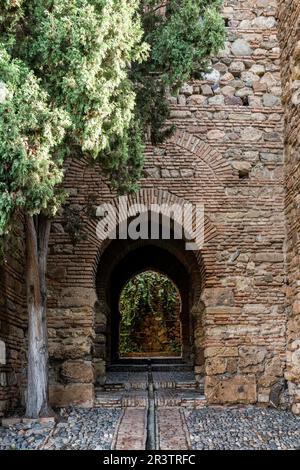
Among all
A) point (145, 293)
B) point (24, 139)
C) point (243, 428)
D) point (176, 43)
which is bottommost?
point (243, 428)

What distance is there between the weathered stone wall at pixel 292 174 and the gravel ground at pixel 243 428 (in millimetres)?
537

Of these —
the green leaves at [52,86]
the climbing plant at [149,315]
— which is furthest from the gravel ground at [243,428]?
the climbing plant at [149,315]

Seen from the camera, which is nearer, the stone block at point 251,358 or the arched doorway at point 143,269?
the stone block at point 251,358

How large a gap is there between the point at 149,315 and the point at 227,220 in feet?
35.6

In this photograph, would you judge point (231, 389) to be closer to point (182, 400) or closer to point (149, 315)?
point (182, 400)

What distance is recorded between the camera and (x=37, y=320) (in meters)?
6.67

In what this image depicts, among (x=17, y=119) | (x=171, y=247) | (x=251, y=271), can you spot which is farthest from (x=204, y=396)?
(x=17, y=119)

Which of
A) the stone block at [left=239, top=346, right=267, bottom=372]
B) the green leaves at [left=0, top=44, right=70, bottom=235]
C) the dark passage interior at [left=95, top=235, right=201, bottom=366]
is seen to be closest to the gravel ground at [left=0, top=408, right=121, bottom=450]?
the stone block at [left=239, top=346, right=267, bottom=372]

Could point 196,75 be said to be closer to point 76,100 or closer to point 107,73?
point 107,73

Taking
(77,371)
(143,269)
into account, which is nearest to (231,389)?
(77,371)

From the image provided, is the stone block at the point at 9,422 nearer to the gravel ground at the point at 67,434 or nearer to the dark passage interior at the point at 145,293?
the gravel ground at the point at 67,434

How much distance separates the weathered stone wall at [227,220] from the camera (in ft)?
25.3

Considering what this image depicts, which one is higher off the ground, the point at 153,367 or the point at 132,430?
the point at 153,367

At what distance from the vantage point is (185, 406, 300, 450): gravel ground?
5.51m
